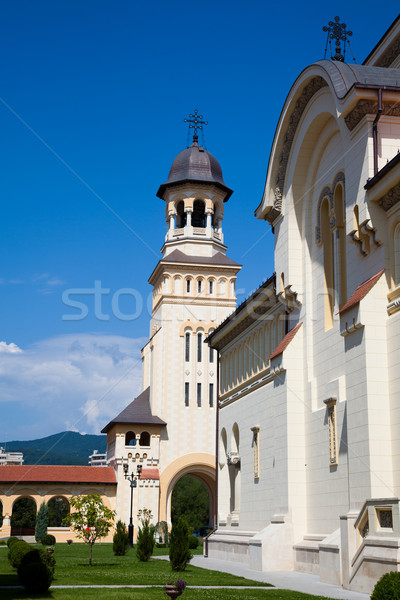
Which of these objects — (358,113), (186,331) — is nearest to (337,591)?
(358,113)

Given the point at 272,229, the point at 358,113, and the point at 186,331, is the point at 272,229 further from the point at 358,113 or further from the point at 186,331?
the point at 186,331

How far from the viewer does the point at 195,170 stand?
187 feet

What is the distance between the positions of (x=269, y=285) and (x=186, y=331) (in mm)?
29661

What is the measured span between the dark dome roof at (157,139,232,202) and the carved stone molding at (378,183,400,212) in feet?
131


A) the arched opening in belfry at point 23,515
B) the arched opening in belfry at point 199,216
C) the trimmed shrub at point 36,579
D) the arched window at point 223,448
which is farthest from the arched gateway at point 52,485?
the trimmed shrub at point 36,579

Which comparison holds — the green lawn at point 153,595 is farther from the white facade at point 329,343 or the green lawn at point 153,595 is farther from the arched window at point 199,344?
the arched window at point 199,344

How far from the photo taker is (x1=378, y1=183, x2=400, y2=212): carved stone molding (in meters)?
15.8

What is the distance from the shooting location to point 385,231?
16.4 meters

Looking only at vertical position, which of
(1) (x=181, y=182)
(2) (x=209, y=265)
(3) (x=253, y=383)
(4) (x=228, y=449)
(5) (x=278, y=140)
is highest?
(1) (x=181, y=182)

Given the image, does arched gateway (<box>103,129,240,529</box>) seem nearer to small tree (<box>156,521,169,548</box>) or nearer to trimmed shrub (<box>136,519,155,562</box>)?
small tree (<box>156,521,169,548</box>)

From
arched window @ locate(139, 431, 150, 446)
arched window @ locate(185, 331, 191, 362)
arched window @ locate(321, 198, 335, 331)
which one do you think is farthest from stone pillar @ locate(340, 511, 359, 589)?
arched window @ locate(139, 431, 150, 446)

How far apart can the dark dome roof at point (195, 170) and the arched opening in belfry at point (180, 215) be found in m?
1.71

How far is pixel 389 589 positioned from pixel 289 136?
16.5 m

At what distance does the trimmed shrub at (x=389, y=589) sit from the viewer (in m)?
9.15
